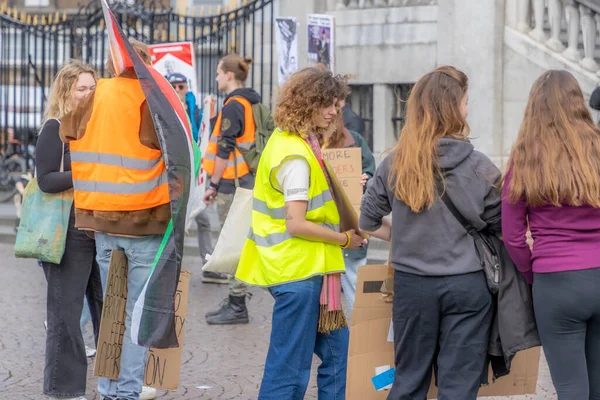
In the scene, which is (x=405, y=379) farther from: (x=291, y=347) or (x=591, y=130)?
(x=591, y=130)

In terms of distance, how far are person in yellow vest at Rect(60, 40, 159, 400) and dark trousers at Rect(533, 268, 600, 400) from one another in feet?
6.10

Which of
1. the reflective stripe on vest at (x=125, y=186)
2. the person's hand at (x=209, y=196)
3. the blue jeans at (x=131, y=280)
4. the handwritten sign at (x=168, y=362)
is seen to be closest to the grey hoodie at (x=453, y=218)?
the reflective stripe on vest at (x=125, y=186)

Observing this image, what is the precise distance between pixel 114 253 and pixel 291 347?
1076mm

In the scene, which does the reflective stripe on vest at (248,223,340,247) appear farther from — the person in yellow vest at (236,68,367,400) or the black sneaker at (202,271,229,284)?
the black sneaker at (202,271,229,284)

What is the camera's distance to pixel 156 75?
519cm

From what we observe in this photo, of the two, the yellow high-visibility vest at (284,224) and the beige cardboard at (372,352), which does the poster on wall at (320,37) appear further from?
the beige cardboard at (372,352)

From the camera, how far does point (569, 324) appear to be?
4.24 m

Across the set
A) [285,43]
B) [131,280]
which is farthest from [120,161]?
[285,43]

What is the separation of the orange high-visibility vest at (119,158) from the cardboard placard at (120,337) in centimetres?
33

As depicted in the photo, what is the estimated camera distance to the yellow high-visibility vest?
187 inches

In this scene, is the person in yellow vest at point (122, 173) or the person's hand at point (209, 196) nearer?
the person in yellow vest at point (122, 173)

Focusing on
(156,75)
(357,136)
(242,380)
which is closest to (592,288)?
(156,75)

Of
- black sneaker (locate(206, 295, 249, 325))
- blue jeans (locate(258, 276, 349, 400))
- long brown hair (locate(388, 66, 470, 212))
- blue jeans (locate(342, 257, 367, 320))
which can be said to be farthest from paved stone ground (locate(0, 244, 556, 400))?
long brown hair (locate(388, 66, 470, 212))

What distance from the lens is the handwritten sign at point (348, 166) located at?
635 cm
